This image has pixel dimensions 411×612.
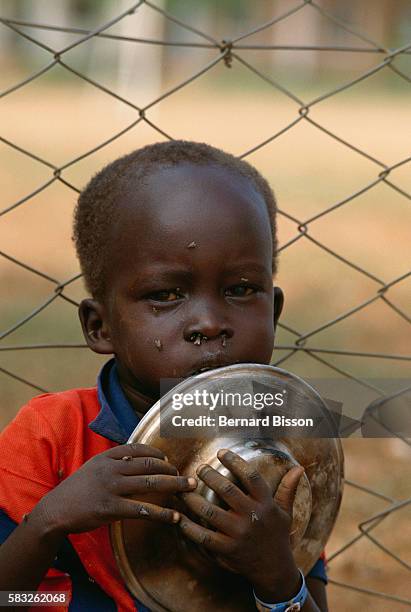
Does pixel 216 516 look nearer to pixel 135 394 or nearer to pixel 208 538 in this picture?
pixel 208 538

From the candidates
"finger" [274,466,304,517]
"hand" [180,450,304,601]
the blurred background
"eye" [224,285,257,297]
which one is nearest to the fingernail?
"hand" [180,450,304,601]

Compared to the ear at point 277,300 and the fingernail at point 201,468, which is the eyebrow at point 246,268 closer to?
the ear at point 277,300

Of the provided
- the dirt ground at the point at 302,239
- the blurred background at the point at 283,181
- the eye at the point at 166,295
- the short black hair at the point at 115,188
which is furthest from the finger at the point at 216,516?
the dirt ground at the point at 302,239

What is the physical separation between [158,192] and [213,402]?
0.40 m

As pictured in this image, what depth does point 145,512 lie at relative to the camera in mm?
1599

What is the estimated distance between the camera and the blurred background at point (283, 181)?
2.60 metres

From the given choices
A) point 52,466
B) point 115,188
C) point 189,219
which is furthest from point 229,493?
point 115,188

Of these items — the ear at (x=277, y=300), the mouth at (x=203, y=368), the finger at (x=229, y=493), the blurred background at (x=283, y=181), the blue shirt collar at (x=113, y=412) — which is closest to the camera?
the finger at (x=229, y=493)

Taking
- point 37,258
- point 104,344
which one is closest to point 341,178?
point 37,258

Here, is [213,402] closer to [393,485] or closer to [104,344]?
[104,344]

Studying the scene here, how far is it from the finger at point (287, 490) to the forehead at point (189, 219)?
0.39 meters

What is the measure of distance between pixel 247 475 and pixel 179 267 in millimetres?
390

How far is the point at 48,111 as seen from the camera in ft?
47.3

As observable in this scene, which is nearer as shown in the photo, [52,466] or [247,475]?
[247,475]
